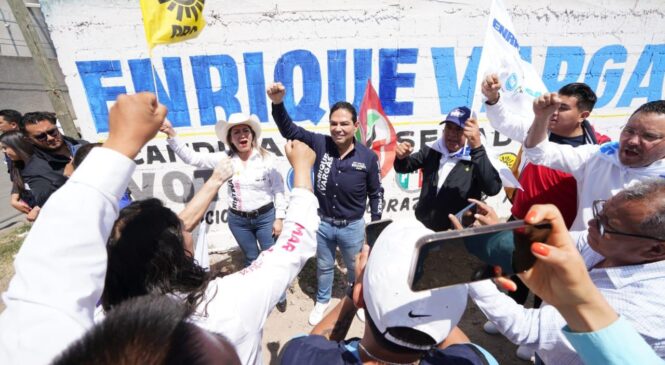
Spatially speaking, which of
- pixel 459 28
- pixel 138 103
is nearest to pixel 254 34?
pixel 459 28

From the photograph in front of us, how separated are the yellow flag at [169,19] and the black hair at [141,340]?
7.08 feet

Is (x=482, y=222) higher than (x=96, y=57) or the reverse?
the reverse

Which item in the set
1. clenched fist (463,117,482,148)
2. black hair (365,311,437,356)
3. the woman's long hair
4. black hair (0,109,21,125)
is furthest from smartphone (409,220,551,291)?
black hair (0,109,21,125)

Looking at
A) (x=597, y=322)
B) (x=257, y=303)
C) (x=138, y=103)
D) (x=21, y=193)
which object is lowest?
(x=21, y=193)

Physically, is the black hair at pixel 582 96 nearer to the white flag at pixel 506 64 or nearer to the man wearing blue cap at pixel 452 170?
the white flag at pixel 506 64

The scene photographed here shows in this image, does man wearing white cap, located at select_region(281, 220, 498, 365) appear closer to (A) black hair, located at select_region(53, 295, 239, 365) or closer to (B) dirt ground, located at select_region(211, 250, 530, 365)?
(A) black hair, located at select_region(53, 295, 239, 365)

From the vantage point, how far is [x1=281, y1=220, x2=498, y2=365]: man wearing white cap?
0.84 metres

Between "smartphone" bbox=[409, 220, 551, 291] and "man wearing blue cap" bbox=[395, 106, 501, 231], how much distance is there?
4.83 ft

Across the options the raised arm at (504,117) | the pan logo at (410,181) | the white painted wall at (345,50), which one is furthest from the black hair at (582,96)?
the pan logo at (410,181)

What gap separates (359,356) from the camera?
96 centimetres

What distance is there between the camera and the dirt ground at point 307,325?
248 centimetres

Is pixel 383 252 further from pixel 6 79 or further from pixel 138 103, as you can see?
pixel 6 79

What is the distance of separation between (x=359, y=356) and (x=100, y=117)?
142 inches

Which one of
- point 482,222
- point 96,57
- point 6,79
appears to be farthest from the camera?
point 6,79
